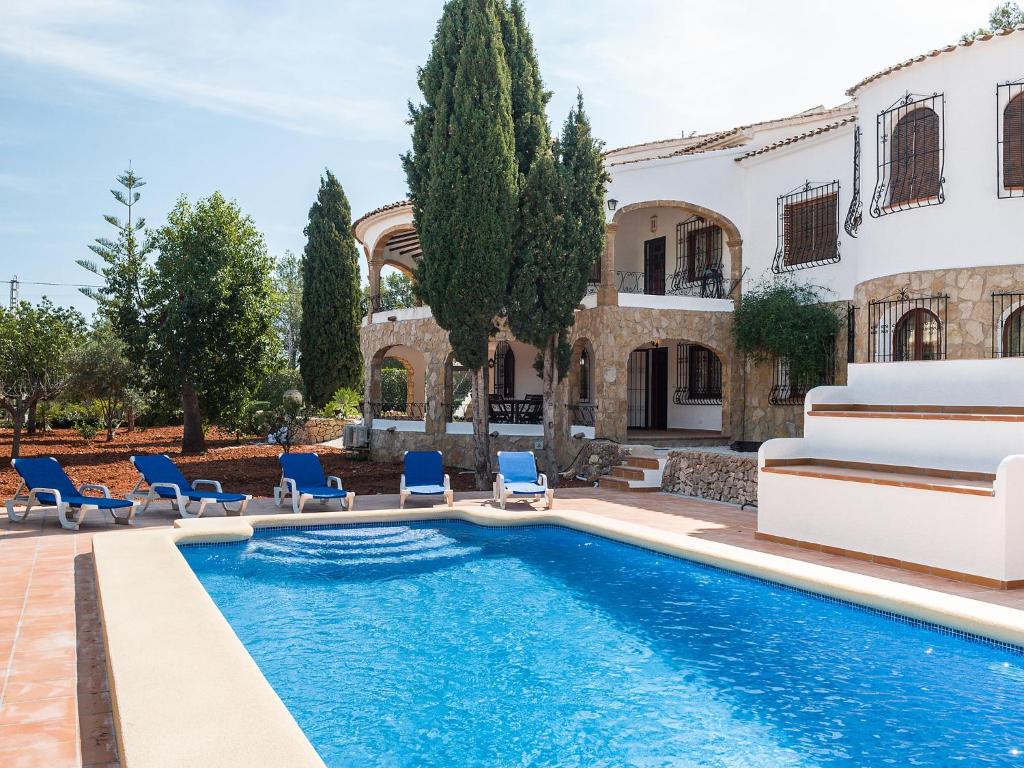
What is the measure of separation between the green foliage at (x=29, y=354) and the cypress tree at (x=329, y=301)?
853cm

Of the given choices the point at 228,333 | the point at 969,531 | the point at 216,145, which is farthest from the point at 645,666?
the point at 216,145

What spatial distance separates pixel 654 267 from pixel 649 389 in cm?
317

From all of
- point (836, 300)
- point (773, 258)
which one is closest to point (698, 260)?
point (773, 258)

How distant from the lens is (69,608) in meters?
6.52

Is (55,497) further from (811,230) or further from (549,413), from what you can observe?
(811,230)

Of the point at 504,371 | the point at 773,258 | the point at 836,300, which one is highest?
the point at 773,258

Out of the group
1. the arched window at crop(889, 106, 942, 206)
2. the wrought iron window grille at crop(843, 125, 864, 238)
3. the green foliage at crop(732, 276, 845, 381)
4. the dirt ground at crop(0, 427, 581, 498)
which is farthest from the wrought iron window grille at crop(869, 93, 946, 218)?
the dirt ground at crop(0, 427, 581, 498)

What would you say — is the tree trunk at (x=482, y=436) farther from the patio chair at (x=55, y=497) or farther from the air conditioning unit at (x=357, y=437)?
the air conditioning unit at (x=357, y=437)

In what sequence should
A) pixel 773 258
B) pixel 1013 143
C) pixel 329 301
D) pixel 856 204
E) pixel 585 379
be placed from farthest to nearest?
pixel 329 301 < pixel 585 379 < pixel 773 258 < pixel 856 204 < pixel 1013 143

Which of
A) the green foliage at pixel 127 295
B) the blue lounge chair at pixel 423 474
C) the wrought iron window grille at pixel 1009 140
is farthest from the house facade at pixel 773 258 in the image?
the green foliage at pixel 127 295

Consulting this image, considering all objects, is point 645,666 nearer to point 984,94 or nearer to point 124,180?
point 984,94

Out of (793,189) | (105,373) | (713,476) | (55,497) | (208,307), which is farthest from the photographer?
(105,373)

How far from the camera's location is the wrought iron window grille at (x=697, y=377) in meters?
19.4

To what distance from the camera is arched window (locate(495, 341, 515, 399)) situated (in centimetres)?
2563
